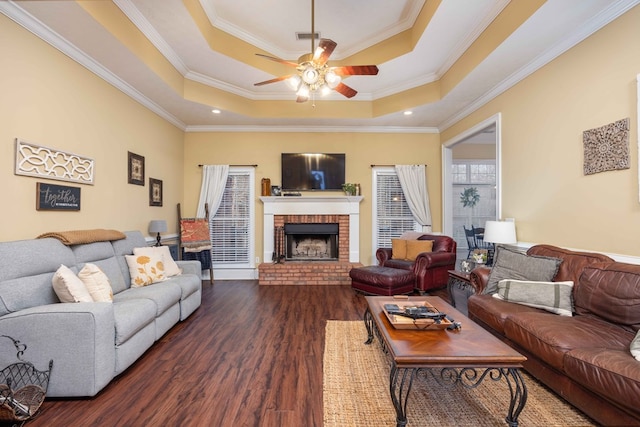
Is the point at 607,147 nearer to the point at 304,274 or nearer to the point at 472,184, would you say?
the point at 304,274

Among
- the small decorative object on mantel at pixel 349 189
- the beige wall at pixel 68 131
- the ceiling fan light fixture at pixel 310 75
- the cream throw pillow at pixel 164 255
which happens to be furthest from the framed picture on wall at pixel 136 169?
the small decorative object on mantel at pixel 349 189

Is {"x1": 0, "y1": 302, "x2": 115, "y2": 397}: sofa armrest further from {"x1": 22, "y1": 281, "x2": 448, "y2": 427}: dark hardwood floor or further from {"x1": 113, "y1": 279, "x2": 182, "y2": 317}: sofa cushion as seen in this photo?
{"x1": 113, "y1": 279, "x2": 182, "y2": 317}: sofa cushion

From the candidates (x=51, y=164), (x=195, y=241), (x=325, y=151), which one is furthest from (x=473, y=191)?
(x=51, y=164)

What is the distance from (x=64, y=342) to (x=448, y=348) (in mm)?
2619

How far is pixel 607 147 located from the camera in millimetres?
2611

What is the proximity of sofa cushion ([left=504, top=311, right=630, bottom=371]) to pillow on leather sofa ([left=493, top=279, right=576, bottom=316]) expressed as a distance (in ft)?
0.39

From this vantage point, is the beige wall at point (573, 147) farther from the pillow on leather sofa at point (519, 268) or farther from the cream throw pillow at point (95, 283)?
the cream throw pillow at point (95, 283)

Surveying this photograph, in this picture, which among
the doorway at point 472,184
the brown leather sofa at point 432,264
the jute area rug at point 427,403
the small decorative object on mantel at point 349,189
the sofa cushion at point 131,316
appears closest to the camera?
the jute area rug at point 427,403

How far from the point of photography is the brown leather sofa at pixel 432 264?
461 cm

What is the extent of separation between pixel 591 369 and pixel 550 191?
2205 millimetres

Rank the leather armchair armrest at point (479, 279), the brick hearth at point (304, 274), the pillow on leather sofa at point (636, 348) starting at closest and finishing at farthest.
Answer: the pillow on leather sofa at point (636, 348), the leather armchair armrest at point (479, 279), the brick hearth at point (304, 274)

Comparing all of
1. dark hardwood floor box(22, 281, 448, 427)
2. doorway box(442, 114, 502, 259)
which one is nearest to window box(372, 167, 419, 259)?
dark hardwood floor box(22, 281, 448, 427)

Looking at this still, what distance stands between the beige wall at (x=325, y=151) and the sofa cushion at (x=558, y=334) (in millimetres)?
3783

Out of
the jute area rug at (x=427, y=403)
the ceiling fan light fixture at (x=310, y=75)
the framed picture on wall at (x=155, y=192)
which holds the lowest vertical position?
the jute area rug at (x=427, y=403)
